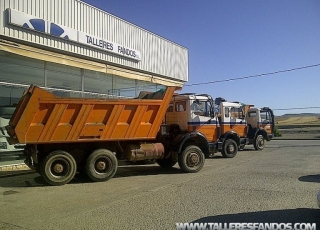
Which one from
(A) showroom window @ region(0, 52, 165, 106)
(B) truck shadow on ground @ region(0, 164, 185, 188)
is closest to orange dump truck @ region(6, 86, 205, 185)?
(B) truck shadow on ground @ region(0, 164, 185, 188)

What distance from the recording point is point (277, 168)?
444 inches

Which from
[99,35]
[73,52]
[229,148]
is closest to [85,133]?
[73,52]

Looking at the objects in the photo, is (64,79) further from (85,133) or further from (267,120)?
(267,120)

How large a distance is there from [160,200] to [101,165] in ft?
10.4

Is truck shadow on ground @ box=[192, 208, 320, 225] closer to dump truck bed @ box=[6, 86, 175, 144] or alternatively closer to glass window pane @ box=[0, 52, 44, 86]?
dump truck bed @ box=[6, 86, 175, 144]

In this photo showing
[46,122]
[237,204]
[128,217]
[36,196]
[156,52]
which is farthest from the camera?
[156,52]

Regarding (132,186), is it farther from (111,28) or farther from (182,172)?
(111,28)

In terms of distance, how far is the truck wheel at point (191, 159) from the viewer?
10547 mm

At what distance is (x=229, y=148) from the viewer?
15.4 metres

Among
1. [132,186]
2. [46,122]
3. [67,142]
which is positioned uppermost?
[46,122]

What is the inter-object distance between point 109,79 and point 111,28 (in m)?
2.54

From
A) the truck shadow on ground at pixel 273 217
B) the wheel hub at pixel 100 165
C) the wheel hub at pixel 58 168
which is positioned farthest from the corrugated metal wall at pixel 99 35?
the truck shadow on ground at pixel 273 217

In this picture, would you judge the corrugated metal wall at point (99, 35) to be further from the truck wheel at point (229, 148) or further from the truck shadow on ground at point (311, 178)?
the truck shadow on ground at point (311, 178)

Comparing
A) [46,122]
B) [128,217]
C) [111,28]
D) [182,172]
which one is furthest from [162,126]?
[111,28]
